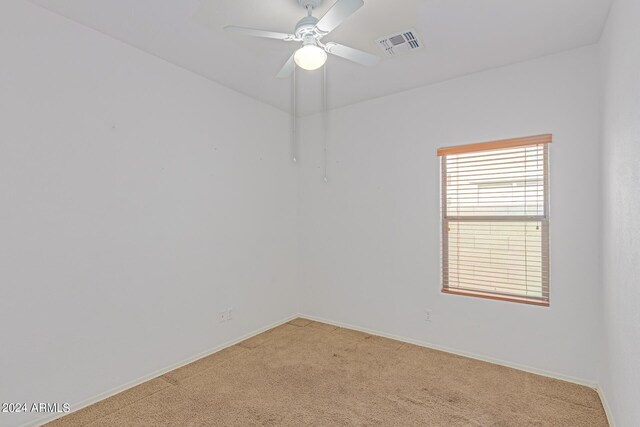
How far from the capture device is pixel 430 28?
7.79ft

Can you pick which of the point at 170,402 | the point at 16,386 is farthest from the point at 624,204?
the point at 16,386

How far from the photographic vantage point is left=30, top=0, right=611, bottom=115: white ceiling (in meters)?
2.14

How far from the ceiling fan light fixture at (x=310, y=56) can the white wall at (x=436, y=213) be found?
1805 millimetres

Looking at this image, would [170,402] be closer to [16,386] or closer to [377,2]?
[16,386]

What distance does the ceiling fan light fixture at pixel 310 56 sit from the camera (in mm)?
1931

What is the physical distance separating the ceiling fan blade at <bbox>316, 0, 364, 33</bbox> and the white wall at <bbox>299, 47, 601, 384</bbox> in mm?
1883

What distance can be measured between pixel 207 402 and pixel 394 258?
7.23ft

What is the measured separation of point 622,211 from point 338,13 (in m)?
1.85

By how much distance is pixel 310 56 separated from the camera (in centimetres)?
194

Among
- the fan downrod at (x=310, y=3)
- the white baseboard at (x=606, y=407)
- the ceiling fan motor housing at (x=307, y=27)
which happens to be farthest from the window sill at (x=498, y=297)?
the fan downrod at (x=310, y=3)

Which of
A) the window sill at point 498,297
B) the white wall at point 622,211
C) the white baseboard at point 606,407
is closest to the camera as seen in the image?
the white wall at point 622,211

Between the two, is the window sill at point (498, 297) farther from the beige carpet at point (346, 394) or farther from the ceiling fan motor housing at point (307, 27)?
the ceiling fan motor housing at point (307, 27)

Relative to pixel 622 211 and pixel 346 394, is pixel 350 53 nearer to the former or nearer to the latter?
pixel 622 211

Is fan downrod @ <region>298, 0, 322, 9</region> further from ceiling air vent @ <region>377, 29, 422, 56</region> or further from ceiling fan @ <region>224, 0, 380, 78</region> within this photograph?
ceiling air vent @ <region>377, 29, 422, 56</region>
